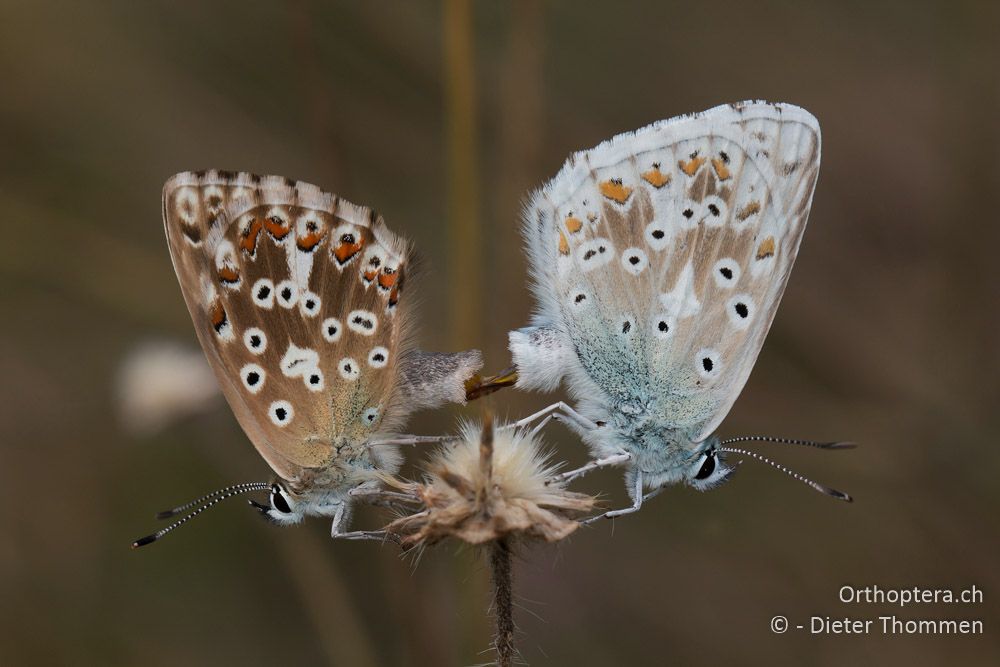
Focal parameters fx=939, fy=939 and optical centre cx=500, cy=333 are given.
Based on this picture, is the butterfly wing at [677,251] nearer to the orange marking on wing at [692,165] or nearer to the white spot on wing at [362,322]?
the orange marking on wing at [692,165]

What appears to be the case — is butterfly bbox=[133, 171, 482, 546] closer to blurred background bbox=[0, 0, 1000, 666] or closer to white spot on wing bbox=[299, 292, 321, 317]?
white spot on wing bbox=[299, 292, 321, 317]

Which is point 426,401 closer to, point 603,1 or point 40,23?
point 40,23

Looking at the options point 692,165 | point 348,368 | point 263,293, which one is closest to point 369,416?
point 348,368

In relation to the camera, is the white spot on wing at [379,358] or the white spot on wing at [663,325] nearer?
the white spot on wing at [379,358]

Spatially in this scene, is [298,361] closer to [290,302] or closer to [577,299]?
[290,302]

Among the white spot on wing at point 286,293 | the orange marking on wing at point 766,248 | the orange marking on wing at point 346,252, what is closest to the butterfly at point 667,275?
the orange marking on wing at point 766,248

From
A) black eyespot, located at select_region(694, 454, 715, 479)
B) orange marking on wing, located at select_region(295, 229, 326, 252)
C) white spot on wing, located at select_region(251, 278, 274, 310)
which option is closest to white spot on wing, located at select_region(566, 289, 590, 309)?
black eyespot, located at select_region(694, 454, 715, 479)

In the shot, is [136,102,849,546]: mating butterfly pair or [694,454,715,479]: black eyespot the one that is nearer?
[136,102,849,546]: mating butterfly pair
